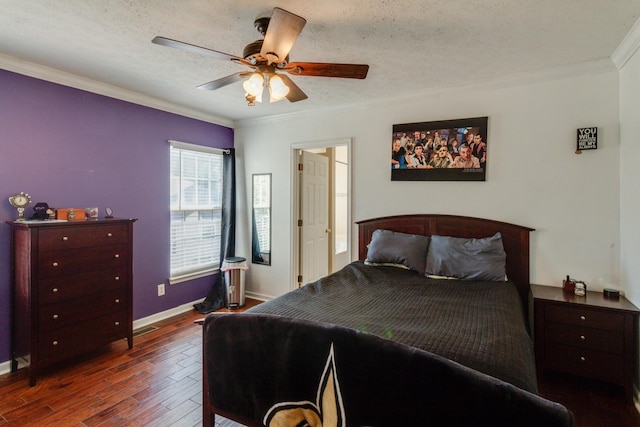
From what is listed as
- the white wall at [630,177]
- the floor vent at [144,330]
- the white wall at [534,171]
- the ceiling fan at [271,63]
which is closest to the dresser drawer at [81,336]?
the floor vent at [144,330]

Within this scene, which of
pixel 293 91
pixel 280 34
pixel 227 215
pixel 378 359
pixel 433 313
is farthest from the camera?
pixel 227 215

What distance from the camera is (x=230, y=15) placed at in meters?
1.95

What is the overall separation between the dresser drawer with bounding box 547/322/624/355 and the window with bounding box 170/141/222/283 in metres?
3.67

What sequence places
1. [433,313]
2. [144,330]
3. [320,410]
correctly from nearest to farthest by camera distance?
[320,410] → [433,313] → [144,330]

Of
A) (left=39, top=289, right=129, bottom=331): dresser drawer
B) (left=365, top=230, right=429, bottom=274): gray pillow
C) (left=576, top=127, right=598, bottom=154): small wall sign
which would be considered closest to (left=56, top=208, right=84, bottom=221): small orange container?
(left=39, top=289, right=129, bottom=331): dresser drawer

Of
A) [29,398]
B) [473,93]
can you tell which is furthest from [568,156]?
[29,398]

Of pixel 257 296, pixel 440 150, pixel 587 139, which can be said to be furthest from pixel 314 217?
pixel 587 139

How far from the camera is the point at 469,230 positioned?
311 centimetres

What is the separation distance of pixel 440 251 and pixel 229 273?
8.28 feet

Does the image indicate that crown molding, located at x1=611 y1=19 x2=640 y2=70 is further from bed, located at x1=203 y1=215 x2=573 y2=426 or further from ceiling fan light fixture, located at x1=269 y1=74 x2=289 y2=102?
ceiling fan light fixture, located at x1=269 y1=74 x2=289 y2=102

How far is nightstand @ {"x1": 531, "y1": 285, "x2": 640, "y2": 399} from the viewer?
2215 millimetres

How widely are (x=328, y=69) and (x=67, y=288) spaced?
2.58 meters

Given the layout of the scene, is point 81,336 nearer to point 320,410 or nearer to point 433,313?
Answer: point 320,410

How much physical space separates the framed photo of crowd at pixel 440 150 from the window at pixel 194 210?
7.61 feet
